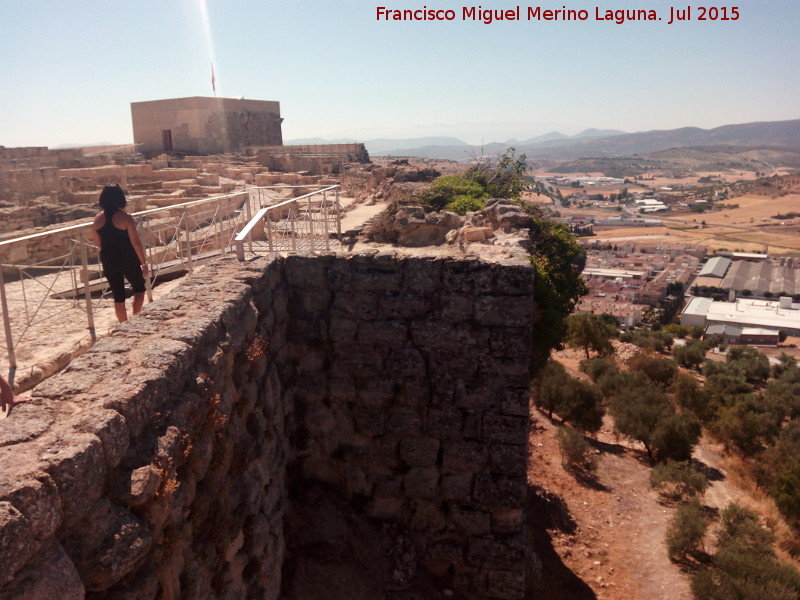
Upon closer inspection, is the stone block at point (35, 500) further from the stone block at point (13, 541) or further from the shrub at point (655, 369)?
the shrub at point (655, 369)

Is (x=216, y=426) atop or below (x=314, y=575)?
atop

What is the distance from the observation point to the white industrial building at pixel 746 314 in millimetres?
40656

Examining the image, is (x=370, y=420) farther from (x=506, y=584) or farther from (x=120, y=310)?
(x=120, y=310)

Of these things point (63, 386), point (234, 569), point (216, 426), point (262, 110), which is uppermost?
→ point (262, 110)

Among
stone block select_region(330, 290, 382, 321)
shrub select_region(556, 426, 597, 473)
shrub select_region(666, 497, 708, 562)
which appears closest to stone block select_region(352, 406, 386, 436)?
stone block select_region(330, 290, 382, 321)

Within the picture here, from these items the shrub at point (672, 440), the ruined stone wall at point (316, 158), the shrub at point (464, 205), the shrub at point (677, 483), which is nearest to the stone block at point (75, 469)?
the shrub at point (464, 205)

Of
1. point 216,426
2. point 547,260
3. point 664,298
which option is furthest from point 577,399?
point 664,298

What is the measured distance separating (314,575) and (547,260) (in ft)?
17.4

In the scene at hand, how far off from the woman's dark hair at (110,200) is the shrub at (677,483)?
8660 millimetres

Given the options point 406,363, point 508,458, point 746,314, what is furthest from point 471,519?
point 746,314

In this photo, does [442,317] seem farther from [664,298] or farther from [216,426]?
[664,298]

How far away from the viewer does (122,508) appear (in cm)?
234

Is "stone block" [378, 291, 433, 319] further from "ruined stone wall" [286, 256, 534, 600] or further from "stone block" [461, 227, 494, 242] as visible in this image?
"stone block" [461, 227, 494, 242]

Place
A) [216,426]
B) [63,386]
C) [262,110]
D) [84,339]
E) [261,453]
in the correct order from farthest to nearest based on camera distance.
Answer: [262,110], [84,339], [261,453], [216,426], [63,386]
